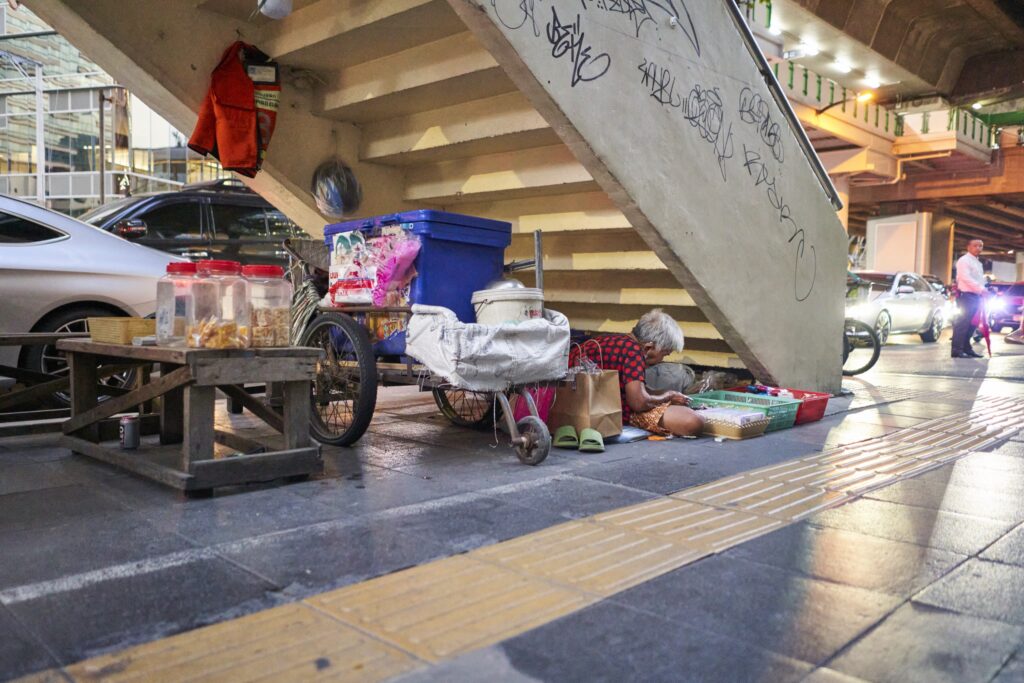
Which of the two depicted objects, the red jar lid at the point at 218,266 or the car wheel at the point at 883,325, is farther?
the car wheel at the point at 883,325

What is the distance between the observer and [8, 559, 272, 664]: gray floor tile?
2.13 m

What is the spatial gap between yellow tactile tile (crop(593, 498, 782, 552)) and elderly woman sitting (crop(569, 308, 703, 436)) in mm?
1711

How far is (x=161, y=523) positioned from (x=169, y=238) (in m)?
4.85

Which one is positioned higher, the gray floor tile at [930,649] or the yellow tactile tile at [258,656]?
the gray floor tile at [930,649]

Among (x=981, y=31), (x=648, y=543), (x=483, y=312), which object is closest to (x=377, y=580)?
(x=648, y=543)

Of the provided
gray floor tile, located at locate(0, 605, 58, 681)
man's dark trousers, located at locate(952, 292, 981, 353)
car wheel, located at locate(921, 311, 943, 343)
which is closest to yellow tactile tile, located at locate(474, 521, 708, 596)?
gray floor tile, located at locate(0, 605, 58, 681)

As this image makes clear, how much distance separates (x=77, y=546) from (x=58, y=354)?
3.24 metres

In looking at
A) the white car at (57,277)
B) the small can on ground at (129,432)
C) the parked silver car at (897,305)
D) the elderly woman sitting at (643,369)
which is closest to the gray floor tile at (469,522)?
the elderly woman sitting at (643,369)

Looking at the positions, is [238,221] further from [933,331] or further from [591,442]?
[933,331]

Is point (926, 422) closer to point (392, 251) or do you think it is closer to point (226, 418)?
point (392, 251)

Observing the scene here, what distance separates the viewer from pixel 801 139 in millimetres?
6445

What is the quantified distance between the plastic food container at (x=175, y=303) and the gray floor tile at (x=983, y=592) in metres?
3.20

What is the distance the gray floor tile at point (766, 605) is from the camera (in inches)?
85.4

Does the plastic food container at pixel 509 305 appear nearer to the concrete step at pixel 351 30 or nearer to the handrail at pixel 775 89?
the concrete step at pixel 351 30
